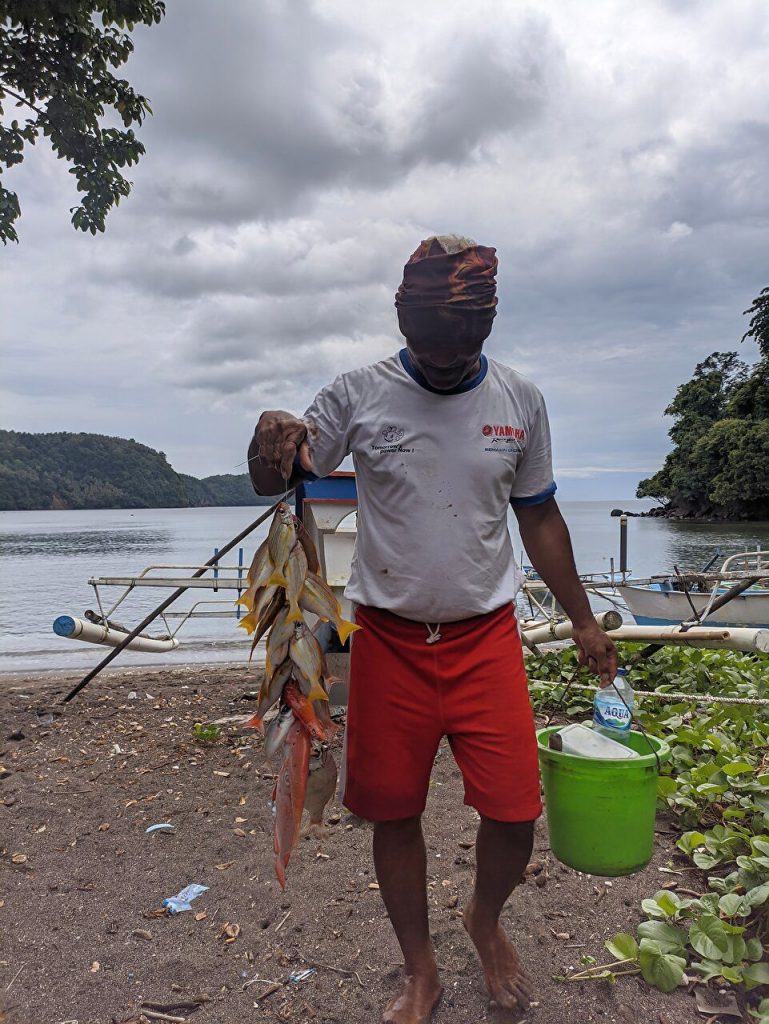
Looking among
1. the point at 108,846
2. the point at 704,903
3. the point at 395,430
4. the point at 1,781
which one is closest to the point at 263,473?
the point at 395,430

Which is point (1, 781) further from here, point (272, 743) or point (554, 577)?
point (554, 577)

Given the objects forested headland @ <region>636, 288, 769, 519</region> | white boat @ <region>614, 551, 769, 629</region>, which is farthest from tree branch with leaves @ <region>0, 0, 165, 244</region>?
forested headland @ <region>636, 288, 769, 519</region>

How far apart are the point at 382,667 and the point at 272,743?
42 cm

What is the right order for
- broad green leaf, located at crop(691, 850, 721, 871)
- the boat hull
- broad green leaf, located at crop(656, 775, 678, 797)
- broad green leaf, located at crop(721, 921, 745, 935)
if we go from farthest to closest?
the boat hull < broad green leaf, located at crop(656, 775, 678, 797) < broad green leaf, located at crop(691, 850, 721, 871) < broad green leaf, located at crop(721, 921, 745, 935)

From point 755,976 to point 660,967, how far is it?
0.31 meters

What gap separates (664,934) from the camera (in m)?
2.78

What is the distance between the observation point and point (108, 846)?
3922 mm

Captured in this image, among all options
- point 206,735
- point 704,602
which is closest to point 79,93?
point 206,735

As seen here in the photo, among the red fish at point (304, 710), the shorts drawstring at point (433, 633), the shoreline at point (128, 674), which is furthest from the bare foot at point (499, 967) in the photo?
the shoreline at point (128, 674)

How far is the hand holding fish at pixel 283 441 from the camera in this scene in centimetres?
221

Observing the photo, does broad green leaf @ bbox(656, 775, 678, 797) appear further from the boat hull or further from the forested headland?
the forested headland

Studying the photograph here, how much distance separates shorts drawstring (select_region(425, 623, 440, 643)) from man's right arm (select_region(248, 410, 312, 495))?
0.63 m

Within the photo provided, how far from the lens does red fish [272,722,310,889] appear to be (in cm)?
228

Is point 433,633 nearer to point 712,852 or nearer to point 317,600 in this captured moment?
point 317,600
